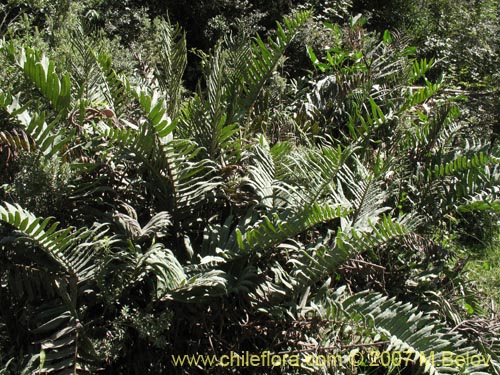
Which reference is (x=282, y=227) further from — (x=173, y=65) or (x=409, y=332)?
(x=173, y=65)

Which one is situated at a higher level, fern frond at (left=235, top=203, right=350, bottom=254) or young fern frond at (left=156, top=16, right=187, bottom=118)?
young fern frond at (left=156, top=16, right=187, bottom=118)

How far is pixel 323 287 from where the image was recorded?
2859 millimetres

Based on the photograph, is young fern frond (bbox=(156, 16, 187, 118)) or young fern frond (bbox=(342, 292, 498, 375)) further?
young fern frond (bbox=(156, 16, 187, 118))

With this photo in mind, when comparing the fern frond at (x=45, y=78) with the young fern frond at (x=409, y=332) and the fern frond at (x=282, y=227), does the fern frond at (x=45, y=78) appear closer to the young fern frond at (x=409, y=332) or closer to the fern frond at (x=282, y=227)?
the fern frond at (x=282, y=227)

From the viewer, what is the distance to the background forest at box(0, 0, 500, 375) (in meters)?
2.61

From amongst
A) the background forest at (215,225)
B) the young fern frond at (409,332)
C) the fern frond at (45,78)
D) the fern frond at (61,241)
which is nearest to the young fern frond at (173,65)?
the background forest at (215,225)

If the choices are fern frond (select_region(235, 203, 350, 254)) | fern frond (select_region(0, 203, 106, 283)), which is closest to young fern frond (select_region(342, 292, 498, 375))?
fern frond (select_region(235, 203, 350, 254))

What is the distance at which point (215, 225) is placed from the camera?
2967mm

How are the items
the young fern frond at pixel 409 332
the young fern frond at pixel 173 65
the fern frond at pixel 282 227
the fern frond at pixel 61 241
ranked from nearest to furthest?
the fern frond at pixel 61 241 < the young fern frond at pixel 409 332 < the fern frond at pixel 282 227 < the young fern frond at pixel 173 65

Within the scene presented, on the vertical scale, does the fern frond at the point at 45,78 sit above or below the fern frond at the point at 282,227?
above

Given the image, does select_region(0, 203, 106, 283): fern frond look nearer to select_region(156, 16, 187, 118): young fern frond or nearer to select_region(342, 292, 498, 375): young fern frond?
select_region(156, 16, 187, 118): young fern frond

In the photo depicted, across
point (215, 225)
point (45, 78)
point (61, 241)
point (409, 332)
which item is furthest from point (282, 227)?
point (45, 78)

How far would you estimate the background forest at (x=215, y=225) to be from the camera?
8.56 feet

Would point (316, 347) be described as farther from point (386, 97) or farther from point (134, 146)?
point (386, 97)
